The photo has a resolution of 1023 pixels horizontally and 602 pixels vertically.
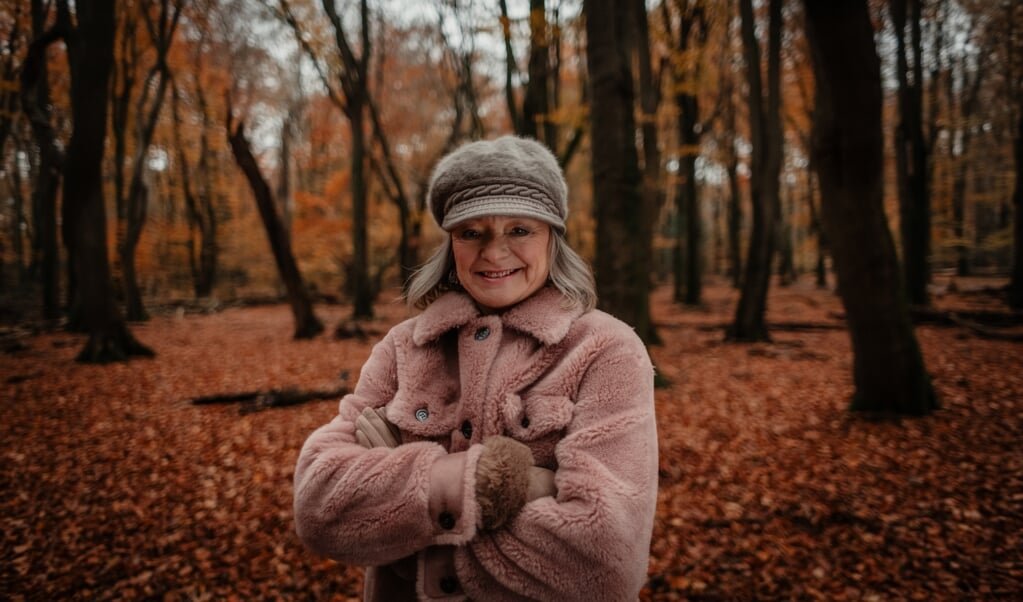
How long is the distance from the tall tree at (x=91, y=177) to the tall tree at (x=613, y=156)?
Result: 7989 millimetres

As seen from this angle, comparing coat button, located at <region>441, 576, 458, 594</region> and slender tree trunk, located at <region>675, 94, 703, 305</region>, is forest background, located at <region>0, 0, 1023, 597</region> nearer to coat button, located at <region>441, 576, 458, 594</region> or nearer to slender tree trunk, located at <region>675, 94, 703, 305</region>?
slender tree trunk, located at <region>675, 94, 703, 305</region>

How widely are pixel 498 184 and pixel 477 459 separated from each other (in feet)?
2.54

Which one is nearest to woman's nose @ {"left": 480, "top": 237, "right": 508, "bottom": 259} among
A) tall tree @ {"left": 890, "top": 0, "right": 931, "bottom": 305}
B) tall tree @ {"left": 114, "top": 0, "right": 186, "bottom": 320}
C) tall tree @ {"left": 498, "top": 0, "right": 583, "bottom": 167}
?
tall tree @ {"left": 498, "top": 0, "right": 583, "bottom": 167}

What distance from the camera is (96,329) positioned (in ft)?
28.0

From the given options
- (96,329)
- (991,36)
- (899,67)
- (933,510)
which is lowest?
(933,510)

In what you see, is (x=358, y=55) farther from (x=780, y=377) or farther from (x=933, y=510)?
(x=933, y=510)

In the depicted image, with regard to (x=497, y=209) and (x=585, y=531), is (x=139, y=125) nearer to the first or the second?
(x=497, y=209)

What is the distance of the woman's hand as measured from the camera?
135 centimetres

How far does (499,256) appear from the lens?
54.8 inches

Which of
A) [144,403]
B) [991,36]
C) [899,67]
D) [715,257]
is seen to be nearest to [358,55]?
[144,403]

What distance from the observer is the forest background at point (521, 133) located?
499 cm

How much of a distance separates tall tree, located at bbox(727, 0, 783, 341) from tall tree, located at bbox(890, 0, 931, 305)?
3582 millimetres

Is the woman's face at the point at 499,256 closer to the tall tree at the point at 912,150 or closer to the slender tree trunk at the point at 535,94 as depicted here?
the slender tree trunk at the point at 535,94

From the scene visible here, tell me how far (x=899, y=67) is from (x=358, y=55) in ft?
48.8
